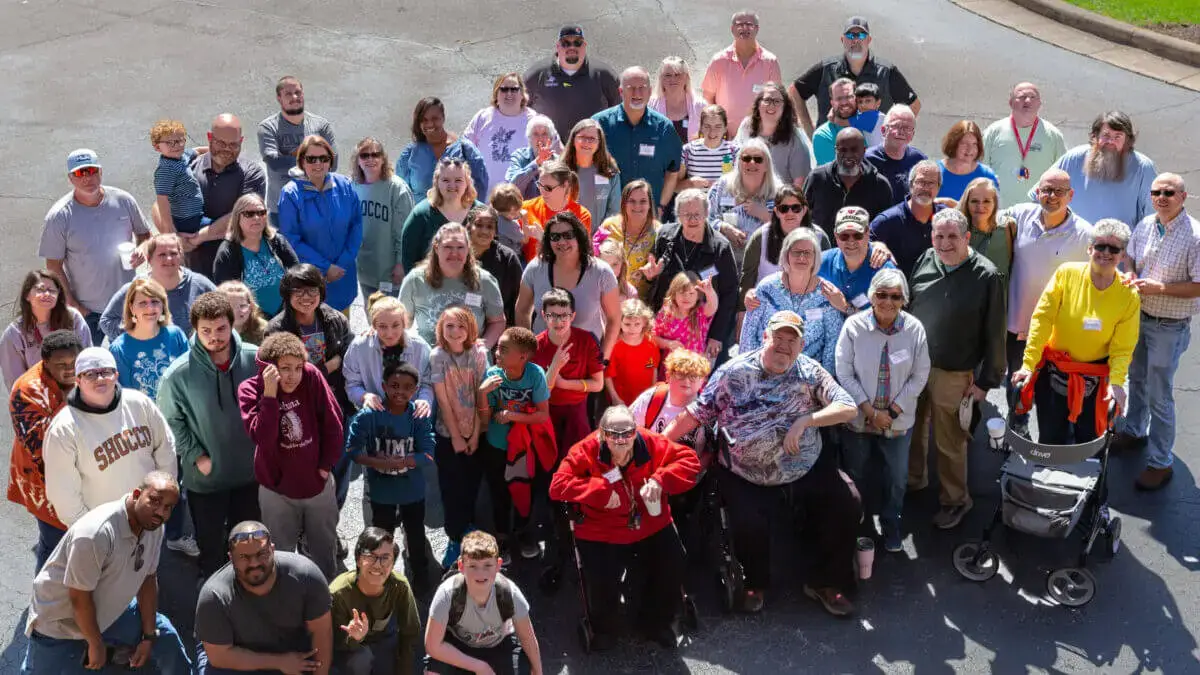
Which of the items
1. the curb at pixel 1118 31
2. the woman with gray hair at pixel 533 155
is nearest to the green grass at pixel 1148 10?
the curb at pixel 1118 31

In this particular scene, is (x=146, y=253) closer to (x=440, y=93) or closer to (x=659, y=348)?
(x=659, y=348)

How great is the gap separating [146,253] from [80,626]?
282 cm

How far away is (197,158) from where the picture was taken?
32.9 feet

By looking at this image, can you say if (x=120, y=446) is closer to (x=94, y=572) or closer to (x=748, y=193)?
(x=94, y=572)

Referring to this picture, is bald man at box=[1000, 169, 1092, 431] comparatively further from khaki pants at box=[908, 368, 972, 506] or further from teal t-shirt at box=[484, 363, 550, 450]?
teal t-shirt at box=[484, 363, 550, 450]

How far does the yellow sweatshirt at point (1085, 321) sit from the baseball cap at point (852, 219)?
1.28 metres

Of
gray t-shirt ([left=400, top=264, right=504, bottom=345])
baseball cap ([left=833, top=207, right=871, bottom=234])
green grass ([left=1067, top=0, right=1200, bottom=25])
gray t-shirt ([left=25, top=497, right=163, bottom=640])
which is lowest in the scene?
gray t-shirt ([left=25, top=497, right=163, bottom=640])

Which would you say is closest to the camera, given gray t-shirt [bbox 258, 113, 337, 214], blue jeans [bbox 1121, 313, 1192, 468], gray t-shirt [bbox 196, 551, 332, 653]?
gray t-shirt [bbox 196, 551, 332, 653]

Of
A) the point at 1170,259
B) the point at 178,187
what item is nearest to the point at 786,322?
the point at 1170,259

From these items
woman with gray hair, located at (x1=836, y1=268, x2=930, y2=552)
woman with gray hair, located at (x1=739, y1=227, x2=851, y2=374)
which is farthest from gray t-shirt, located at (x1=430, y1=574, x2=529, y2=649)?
woman with gray hair, located at (x1=836, y1=268, x2=930, y2=552)

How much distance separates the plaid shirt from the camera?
8734 millimetres

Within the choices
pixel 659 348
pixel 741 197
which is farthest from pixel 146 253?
pixel 741 197

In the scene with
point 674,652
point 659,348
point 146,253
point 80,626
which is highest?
point 146,253

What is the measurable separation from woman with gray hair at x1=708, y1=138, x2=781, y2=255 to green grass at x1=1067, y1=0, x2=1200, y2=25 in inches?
370
